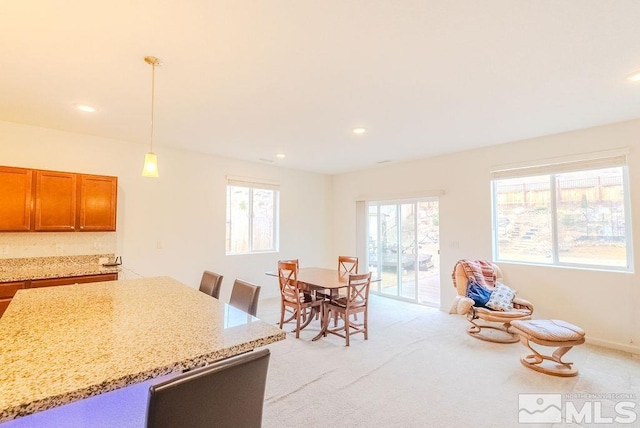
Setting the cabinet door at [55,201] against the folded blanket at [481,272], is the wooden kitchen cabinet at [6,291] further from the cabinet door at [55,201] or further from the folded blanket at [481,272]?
the folded blanket at [481,272]

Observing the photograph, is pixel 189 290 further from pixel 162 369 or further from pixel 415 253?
pixel 415 253

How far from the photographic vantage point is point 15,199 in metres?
3.33

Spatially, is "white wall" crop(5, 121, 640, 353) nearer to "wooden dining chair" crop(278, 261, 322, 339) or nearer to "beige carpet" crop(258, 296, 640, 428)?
"beige carpet" crop(258, 296, 640, 428)

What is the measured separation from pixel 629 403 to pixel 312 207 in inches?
205

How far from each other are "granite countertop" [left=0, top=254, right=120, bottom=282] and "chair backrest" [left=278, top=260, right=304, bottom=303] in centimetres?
201

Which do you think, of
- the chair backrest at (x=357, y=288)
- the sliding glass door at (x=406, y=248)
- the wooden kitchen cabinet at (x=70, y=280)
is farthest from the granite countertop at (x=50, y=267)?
the sliding glass door at (x=406, y=248)

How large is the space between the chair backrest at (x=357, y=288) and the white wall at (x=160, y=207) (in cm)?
247

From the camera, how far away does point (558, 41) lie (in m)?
1.99

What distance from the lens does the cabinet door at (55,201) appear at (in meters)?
3.46

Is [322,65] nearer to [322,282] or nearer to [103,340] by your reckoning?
[103,340]

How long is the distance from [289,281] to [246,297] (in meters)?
1.63

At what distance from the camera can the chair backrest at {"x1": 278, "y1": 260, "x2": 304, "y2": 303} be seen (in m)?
3.73

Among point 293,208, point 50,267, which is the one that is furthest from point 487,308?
point 50,267

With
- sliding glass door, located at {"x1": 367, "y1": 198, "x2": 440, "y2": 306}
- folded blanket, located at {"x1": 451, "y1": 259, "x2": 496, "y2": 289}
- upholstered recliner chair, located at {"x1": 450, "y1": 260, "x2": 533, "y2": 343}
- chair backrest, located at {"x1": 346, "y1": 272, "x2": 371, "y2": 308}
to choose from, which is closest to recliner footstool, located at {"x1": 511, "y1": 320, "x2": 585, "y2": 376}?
upholstered recliner chair, located at {"x1": 450, "y1": 260, "x2": 533, "y2": 343}
